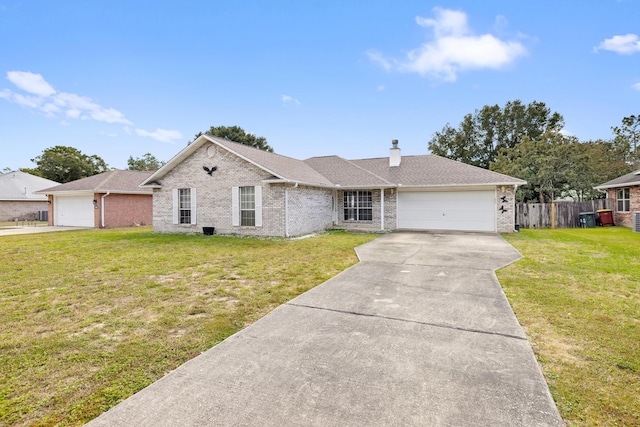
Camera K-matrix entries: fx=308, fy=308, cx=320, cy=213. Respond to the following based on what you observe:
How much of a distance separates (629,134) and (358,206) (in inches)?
1310

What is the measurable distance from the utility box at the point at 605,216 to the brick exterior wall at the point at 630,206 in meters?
0.33

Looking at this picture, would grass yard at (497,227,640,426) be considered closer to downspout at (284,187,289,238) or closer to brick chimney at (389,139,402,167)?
downspout at (284,187,289,238)

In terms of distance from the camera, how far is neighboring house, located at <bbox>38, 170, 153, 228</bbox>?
19672 millimetres

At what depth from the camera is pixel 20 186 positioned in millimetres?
28312

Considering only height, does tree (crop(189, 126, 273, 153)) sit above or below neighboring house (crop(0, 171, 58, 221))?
above

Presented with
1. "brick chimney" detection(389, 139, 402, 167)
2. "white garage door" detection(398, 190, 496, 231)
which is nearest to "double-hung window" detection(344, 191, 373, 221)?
"white garage door" detection(398, 190, 496, 231)

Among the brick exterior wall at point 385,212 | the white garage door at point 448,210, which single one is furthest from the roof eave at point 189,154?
the white garage door at point 448,210

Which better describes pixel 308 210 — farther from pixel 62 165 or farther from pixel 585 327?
pixel 62 165

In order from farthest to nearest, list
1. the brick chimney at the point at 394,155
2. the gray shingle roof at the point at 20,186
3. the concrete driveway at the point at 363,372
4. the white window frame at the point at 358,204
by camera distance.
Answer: the gray shingle roof at the point at 20,186 < the brick chimney at the point at 394,155 < the white window frame at the point at 358,204 < the concrete driveway at the point at 363,372

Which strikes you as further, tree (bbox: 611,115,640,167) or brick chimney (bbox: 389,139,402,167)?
tree (bbox: 611,115,640,167)

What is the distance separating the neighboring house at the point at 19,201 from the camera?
2681 cm

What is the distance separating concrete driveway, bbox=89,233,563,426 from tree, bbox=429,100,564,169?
37.5m

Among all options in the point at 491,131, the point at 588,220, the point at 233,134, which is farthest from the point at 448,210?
the point at 233,134

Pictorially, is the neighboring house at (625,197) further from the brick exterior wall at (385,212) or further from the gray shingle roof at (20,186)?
the gray shingle roof at (20,186)
